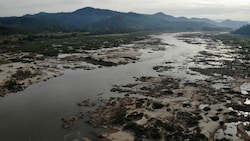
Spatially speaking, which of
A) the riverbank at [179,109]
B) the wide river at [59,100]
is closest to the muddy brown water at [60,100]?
the wide river at [59,100]

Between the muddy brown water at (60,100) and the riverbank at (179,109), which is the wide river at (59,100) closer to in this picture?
the muddy brown water at (60,100)

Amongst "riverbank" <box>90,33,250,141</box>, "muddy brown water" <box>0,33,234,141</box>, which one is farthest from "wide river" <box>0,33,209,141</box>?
"riverbank" <box>90,33,250,141</box>

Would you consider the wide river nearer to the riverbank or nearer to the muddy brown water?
the muddy brown water

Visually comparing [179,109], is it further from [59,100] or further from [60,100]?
[59,100]

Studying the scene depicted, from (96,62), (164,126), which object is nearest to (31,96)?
(164,126)

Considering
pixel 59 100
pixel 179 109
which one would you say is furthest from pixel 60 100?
pixel 179 109

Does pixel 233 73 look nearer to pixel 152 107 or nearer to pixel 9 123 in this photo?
pixel 152 107
